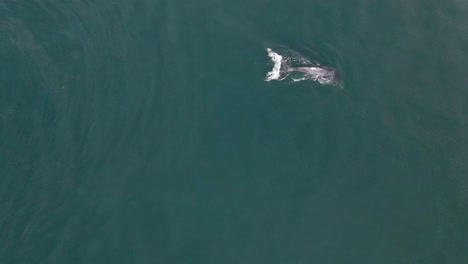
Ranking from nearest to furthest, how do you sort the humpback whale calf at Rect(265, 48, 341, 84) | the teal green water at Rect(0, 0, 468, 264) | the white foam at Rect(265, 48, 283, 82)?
the teal green water at Rect(0, 0, 468, 264), the humpback whale calf at Rect(265, 48, 341, 84), the white foam at Rect(265, 48, 283, 82)

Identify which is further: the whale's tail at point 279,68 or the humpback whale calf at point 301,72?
the whale's tail at point 279,68

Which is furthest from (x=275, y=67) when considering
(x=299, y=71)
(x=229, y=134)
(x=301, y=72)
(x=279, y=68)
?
(x=229, y=134)

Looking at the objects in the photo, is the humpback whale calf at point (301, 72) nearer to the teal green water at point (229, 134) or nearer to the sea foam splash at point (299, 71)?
the sea foam splash at point (299, 71)

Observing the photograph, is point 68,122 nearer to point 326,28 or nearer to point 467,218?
point 326,28

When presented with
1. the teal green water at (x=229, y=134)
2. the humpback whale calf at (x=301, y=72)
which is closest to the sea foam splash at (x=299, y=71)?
the humpback whale calf at (x=301, y=72)

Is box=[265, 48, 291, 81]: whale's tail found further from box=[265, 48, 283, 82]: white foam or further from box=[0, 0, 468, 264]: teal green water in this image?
box=[0, 0, 468, 264]: teal green water

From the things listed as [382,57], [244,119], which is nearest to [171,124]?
[244,119]

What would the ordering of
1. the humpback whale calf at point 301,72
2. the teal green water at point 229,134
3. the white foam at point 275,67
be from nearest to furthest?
1. the teal green water at point 229,134
2. the humpback whale calf at point 301,72
3. the white foam at point 275,67

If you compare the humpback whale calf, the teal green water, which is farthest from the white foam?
the teal green water
